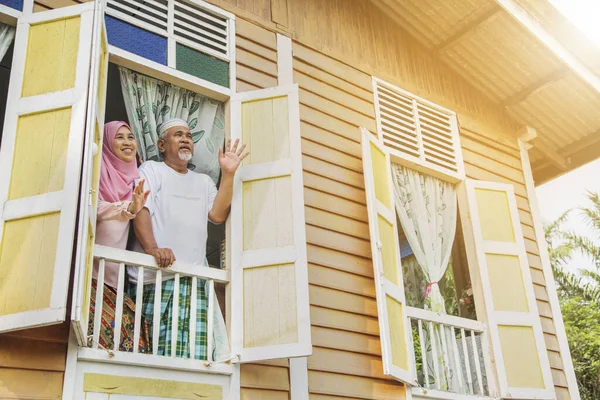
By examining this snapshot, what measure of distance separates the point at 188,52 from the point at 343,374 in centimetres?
238

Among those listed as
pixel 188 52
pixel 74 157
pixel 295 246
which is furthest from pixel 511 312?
pixel 74 157

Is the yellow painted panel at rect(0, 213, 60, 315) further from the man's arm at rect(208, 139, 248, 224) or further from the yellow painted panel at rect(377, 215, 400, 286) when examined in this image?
the yellow painted panel at rect(377, 215, 400, 286)

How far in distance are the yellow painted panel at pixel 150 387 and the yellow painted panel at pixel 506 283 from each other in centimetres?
259

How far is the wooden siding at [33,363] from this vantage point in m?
3.38

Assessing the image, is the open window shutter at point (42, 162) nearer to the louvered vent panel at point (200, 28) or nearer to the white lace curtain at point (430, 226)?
the louvered vent panel at point (200, 28)

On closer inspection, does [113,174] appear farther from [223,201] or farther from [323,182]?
[323,182]

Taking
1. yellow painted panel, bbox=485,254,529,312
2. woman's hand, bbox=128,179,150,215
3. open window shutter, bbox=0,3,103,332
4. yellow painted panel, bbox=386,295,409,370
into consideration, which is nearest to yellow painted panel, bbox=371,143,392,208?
yellow painted panel, bbox=386,295,409,370

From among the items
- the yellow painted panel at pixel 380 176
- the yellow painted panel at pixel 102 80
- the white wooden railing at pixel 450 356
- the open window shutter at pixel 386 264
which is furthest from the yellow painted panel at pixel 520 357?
the yellow painted panel at pixel 102 80

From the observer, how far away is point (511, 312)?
560 centimetres

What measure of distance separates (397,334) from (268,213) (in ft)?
3.90

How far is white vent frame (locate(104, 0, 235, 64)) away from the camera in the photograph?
481cm

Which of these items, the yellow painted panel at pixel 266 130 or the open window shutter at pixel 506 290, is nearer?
the yellow painted panel at pixel 266 130

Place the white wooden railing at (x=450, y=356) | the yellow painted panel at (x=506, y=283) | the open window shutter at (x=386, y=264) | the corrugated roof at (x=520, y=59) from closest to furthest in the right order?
1. the open window shutter at (x=386, y=264)
2. the white wooden railing at (x=450, y=356)
3. the yellow painted panel at (x=506, y=283)
4. the corrugated roof at (x=520, y=59)

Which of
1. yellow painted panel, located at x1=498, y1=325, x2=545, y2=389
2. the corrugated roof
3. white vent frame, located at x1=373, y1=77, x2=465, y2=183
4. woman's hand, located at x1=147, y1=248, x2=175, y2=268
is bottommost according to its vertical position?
yellow painted panel, located at x1=498, y1=325, x2=545, y2=389
